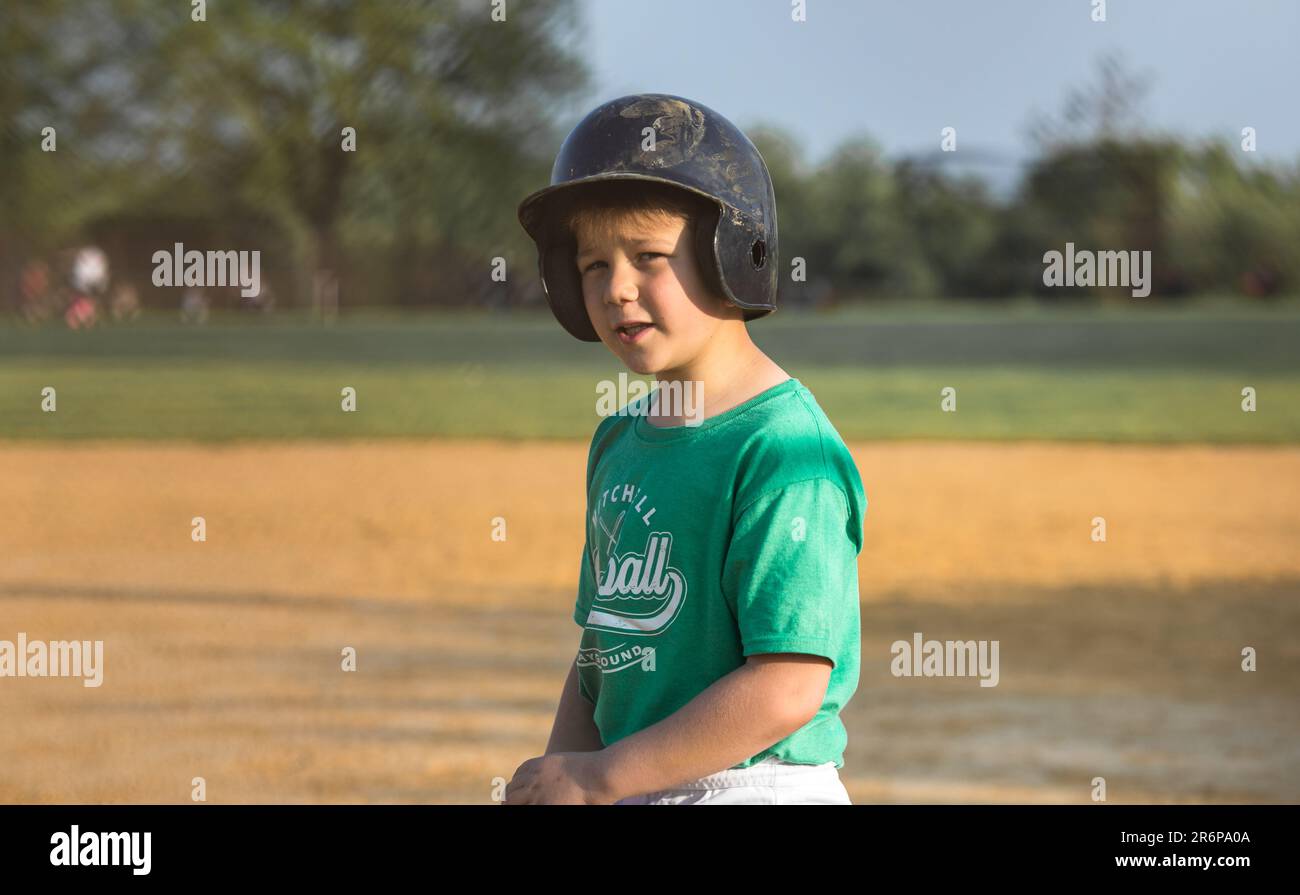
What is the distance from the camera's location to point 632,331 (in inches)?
59.2

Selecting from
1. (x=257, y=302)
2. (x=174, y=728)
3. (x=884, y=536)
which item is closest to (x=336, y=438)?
(x=884, y=536)

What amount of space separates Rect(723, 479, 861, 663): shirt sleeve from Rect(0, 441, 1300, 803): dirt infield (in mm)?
2709

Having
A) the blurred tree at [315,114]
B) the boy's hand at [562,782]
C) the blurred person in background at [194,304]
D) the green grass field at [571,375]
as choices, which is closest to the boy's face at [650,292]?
the boy's hand at [562,782]

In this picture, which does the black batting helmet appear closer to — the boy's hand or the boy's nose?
the boy's nose

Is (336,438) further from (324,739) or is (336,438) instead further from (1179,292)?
(1179,292)

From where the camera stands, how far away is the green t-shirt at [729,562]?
1368mm

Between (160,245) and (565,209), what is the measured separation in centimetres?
3854

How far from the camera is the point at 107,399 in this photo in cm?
1858

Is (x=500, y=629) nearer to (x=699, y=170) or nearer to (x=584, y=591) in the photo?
(x=584, y=591)

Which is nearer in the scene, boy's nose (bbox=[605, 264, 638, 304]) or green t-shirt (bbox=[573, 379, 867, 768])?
green t-shirt (bbox=[573, 379, 867, 768])

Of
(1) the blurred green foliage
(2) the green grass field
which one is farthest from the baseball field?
(1) the blurred green foliage

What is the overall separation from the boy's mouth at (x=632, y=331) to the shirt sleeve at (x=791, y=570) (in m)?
0.22

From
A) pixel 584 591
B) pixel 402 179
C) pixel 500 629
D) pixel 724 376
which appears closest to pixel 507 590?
pixel 500 629

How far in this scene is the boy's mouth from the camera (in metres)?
1.50
